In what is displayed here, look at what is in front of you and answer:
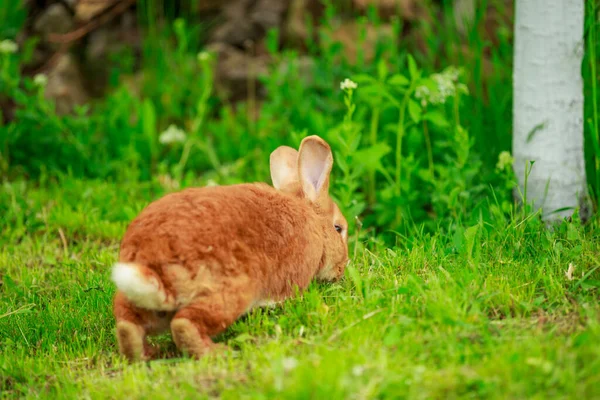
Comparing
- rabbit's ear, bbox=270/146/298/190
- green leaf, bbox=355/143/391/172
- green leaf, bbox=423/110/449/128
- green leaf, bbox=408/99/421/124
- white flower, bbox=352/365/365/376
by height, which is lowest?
white flower, bbox=352/365/365/376

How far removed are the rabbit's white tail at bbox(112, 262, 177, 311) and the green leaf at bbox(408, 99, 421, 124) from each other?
7.01 ft

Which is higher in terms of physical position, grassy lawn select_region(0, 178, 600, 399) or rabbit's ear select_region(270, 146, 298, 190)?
rabbit's ear select_region(270, 146, 298, 190)

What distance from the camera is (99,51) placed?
7395 millimetres

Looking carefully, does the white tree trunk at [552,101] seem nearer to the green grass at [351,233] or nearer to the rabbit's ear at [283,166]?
the green grass at [351,233]

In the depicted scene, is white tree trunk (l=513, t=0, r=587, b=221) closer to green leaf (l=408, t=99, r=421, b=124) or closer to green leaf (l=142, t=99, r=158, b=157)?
green leaf (l=408, t=99, r=421, b=124)

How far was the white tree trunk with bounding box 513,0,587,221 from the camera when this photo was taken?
4083 millimetres

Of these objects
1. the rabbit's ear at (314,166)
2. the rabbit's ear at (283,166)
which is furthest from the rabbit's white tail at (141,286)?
the rabbit's ear at (283,166)

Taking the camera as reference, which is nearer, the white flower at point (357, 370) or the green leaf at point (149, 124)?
the white flower at point (357, 370)

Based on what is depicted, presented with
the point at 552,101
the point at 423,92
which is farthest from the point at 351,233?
the point at 552,101

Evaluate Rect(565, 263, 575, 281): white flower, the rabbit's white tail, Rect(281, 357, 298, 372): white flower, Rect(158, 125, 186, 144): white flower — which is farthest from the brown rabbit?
Rect(158, 125, 186, 144): white flower

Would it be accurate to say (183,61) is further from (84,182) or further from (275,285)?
(275,285)

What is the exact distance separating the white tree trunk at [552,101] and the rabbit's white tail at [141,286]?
219 cm

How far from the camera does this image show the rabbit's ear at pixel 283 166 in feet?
13.1

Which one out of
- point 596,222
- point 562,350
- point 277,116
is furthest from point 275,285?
point 277,116
